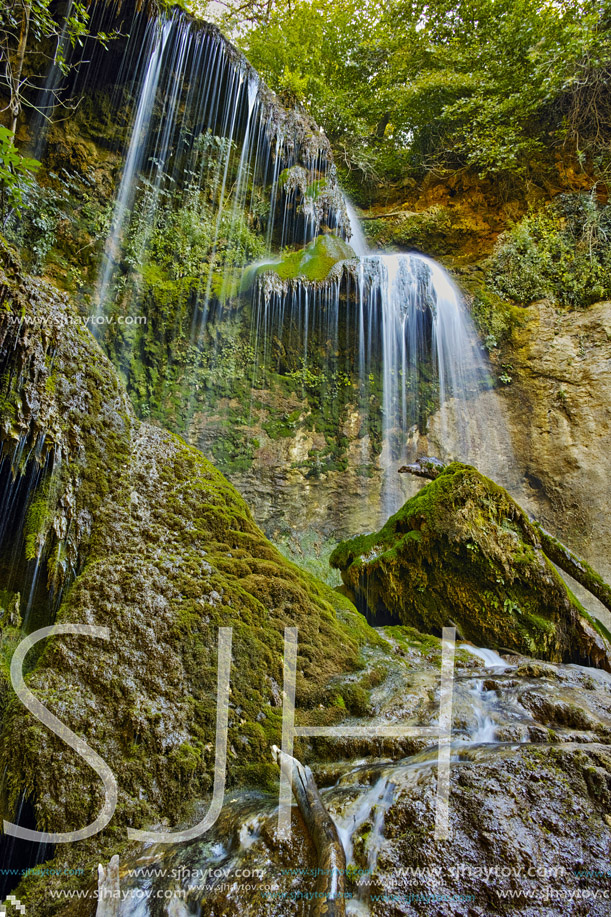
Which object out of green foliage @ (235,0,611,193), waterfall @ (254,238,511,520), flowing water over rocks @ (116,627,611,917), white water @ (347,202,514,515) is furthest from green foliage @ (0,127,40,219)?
green foliage @ (235,0,611,193)

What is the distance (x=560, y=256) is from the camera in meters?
11.0

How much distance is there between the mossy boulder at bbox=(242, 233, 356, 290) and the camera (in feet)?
30.7

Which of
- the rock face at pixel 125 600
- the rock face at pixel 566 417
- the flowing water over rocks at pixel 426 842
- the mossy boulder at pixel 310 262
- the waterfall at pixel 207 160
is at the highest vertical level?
the waterfall at pixel 207 160

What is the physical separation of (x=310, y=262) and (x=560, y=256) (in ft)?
20.9

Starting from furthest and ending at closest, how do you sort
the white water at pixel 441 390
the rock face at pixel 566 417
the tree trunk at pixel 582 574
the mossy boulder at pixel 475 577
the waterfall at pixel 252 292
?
the white water at pixel 441 390
the rock face at pixel 566 417
the waterfall at pixel 252 292
the tree trunk at pixel 582 574
the mossy boulder at pixel 475 577

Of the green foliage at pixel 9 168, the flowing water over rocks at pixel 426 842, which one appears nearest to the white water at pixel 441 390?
the green foliage at pixel 9 168

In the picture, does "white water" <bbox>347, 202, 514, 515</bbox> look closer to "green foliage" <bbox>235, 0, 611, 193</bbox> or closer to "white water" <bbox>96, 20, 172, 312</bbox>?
"green foliage" <bbox>235, 0, 611, 193</bbox>

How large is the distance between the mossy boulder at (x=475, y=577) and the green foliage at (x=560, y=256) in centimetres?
724

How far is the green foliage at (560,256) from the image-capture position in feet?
34.4

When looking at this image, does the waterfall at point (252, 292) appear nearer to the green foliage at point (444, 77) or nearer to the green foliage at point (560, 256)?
the green foliage at point (560, 256)

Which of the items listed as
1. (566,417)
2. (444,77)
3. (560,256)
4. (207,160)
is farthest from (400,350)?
(444,77)

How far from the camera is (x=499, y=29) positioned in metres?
11.6

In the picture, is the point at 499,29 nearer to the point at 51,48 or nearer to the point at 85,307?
the point at 51,48

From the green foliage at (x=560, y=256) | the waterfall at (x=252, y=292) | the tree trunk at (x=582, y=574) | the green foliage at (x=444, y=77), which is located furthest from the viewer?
the green foliage at (x=444, y=77)
